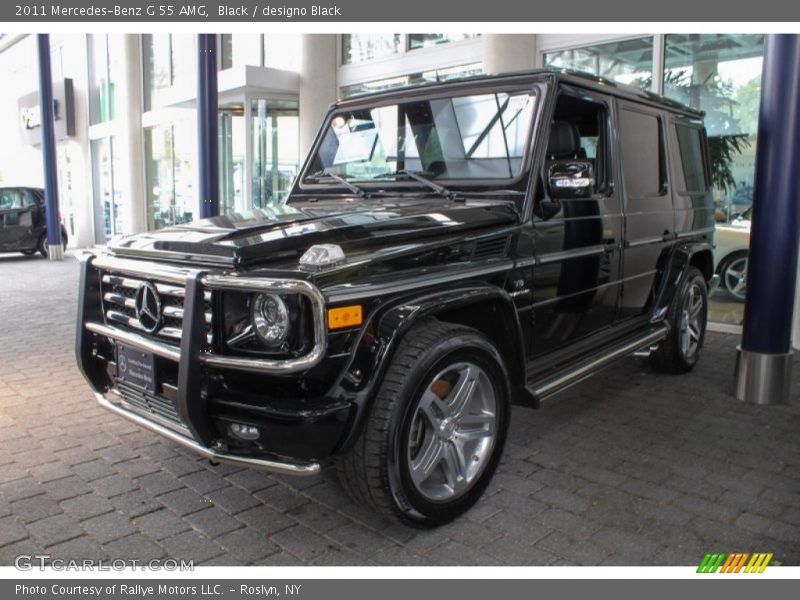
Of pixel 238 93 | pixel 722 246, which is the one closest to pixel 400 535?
pixel 722 246

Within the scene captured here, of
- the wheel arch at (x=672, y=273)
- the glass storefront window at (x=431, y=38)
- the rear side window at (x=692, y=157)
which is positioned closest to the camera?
the wheel arch at (x=672, y=273)

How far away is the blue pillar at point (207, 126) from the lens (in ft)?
23.2

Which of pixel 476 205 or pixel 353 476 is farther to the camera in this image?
pixel 476 205

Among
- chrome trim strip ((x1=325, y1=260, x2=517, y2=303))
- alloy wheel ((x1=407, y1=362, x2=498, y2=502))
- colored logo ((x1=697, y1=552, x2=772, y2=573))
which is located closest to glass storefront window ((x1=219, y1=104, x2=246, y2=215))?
chrome trim strip ((x1=325, y1=260, x2=517, y2=303))

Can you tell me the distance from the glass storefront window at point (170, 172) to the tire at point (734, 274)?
12252mm

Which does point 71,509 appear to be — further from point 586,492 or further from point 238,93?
point 238,93

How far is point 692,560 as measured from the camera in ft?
8.71

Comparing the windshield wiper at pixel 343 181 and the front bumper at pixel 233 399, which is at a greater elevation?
the windshield wiper at pixel 343 181

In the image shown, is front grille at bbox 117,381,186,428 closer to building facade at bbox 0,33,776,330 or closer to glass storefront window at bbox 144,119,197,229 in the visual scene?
building facade at bbox 0,33,776,330

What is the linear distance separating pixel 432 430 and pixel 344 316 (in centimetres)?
74

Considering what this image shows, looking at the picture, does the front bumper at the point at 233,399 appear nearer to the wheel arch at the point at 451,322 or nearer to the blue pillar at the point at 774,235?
the wheel arch at the point at 451,322

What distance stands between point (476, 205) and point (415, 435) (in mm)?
1258

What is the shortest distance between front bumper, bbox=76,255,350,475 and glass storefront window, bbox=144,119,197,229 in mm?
13916

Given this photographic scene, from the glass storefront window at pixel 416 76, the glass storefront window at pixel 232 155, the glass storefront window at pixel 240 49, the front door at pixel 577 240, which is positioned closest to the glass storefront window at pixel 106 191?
the glass storefront window at pixel 232 155
